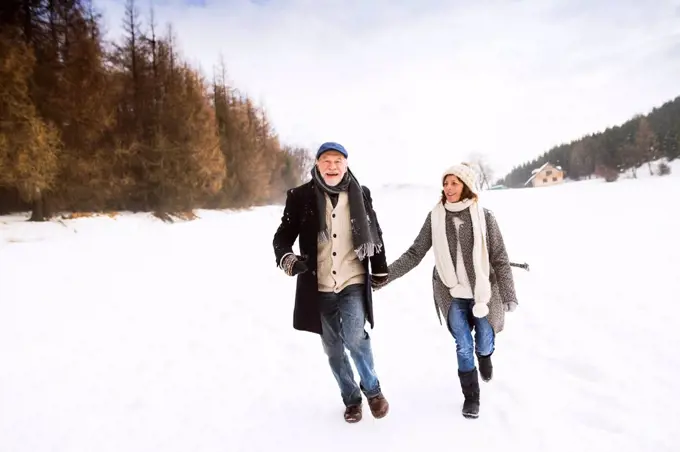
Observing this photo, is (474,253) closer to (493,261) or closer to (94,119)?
(493,261)

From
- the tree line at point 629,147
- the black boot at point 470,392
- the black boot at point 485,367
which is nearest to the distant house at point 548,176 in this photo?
the tree line at point 629,147

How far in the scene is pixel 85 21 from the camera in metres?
→ 13.7

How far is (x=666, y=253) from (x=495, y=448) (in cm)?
803

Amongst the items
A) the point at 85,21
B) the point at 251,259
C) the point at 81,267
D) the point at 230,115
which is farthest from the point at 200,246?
the point at 230,115

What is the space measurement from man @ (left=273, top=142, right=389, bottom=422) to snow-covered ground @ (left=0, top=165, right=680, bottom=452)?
64 centimetres

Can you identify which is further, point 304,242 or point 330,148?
point 304,242

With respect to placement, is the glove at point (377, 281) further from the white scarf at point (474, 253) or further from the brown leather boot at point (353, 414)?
the brown leather boot at point (353, 414)

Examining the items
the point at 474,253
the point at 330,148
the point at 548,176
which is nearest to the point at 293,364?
the point at 474,253

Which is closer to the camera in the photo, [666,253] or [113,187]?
[666,253]

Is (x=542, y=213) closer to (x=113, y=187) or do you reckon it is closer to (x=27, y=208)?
(x=113, y=187)

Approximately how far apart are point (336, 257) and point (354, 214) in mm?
355

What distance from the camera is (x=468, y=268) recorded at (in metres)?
2.93

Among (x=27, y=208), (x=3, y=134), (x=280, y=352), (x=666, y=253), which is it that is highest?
(x=3, y=134)

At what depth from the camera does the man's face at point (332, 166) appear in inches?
106
